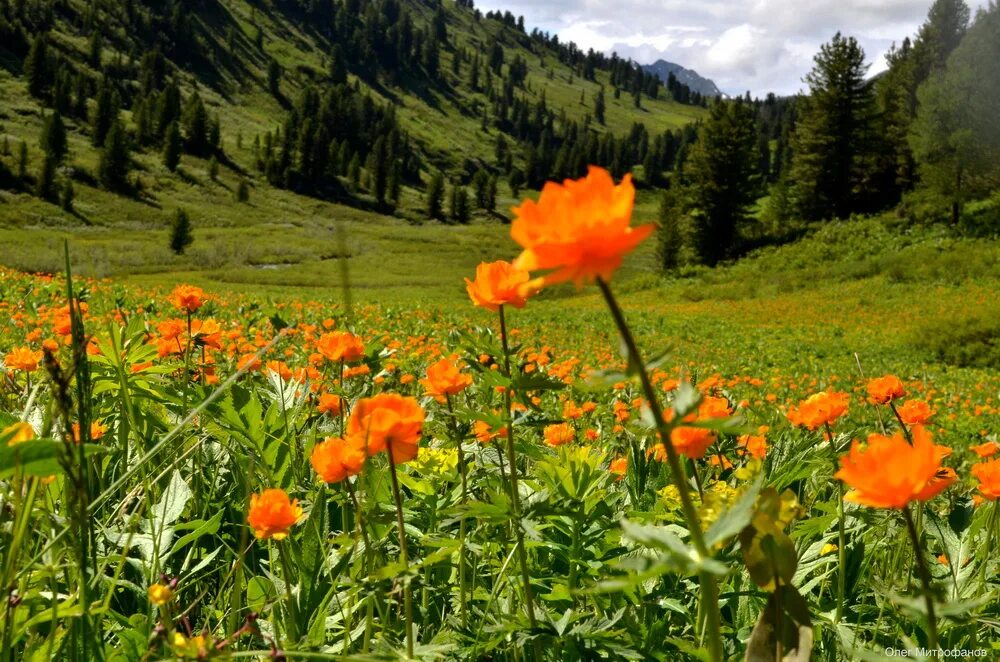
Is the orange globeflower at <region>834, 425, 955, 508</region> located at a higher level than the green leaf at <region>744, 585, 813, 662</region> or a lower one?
higher

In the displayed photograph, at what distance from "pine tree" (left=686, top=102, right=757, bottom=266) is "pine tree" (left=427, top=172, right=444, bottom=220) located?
5004 cm

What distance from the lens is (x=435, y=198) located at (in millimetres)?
84250

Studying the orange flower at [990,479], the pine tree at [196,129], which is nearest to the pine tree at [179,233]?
the pine tree at [196,129]

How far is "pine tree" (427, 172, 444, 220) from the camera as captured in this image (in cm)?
8344

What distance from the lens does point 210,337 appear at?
238 cm

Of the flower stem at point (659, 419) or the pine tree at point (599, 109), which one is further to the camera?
the pine tree at point (599, 109)

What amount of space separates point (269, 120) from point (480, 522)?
106214mm

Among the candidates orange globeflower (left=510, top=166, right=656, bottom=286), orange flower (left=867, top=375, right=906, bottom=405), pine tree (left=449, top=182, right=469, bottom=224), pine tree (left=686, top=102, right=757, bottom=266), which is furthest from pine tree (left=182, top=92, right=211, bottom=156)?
orange globeflower (left=510, top=166, right=656, bottom=286)

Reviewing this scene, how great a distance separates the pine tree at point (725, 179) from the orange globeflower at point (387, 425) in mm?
37496

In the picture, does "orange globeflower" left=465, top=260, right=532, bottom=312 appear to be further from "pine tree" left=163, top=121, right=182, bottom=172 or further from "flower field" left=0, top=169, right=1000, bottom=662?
"pine tree" left=163, top=121, right=182, bottom=172

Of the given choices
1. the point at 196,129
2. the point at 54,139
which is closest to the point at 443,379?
the point at 54,139

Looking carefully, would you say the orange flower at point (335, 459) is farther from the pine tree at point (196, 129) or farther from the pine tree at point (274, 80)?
the pine tree at point (274, 80)

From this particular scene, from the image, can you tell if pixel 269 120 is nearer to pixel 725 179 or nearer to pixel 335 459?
pixel 725 179

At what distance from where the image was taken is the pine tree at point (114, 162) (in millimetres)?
63094
